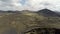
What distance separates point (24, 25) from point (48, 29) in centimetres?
31

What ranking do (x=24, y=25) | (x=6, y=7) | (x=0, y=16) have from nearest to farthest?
1. (x=24, y=25)
2. (x=0, y=16)
3. (x=6, y=7)

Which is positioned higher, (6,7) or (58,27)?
(6,7)

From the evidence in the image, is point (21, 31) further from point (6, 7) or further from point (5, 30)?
point (6, 7)

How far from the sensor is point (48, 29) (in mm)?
1816

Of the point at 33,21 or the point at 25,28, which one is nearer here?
the point at 25,28

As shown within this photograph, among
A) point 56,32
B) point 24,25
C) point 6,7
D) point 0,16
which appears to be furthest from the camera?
point 6,7

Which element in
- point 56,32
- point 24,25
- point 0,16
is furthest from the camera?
point 0,16

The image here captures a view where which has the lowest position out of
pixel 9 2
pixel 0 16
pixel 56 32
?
pixel 56 32

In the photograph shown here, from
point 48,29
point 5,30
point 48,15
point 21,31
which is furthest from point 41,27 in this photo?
point 48,15

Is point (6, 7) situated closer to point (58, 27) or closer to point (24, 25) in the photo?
point (24, 25)

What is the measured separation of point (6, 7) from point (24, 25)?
1.02 m

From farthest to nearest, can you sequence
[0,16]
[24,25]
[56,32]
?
[0,16], [24,25], [56,32]

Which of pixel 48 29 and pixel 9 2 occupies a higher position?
pixel 9 2

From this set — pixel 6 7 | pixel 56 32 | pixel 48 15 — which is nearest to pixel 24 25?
pixel 56 32
